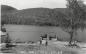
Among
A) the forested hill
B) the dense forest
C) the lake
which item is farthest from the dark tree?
the lake

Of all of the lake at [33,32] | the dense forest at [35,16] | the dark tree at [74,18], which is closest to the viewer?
the dark tree at [74,18]

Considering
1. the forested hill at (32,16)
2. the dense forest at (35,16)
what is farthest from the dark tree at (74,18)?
the forested hill at (32,16)

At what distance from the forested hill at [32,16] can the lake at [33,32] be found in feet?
0.74

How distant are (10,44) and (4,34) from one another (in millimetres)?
601

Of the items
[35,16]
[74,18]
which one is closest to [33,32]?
[35,16]

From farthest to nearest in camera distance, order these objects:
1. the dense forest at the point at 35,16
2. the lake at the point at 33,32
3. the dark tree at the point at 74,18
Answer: the lake at the point at 33,32, the dense forest at the point at 35,16, the dark tree at the point at 74,18

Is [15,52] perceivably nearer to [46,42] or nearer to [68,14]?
[46,42]

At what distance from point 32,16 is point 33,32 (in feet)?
2.71

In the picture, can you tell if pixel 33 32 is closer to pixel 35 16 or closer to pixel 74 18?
pixel 35 16

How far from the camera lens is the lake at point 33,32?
8109 mm

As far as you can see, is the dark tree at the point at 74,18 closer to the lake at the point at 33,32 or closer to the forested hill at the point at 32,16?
the forested hill at the point at 32,16

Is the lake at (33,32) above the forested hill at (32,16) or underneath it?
underneath

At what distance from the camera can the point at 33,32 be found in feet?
27.2

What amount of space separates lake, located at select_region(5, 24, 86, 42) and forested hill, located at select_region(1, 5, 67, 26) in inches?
8.9
